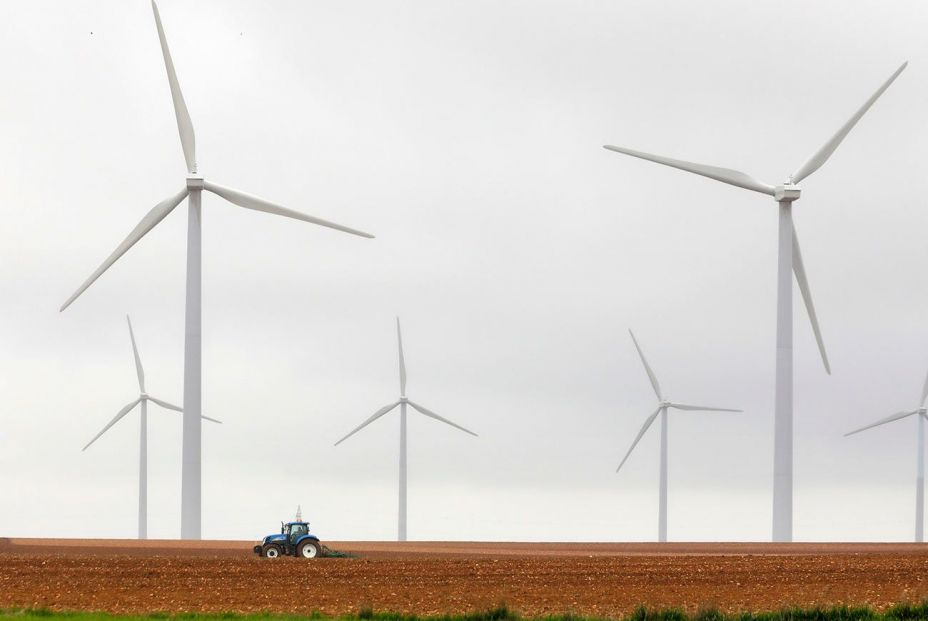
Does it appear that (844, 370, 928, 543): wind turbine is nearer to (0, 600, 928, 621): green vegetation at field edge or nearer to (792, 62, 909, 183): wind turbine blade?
(792, 62, 909, 183): wind turbine blade

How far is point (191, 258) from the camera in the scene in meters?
67.6

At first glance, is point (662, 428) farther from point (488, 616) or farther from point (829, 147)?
point (488, 616)

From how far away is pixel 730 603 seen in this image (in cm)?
3738

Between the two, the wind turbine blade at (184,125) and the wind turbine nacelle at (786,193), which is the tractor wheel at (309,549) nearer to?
the wind turbine blade at (184,125)

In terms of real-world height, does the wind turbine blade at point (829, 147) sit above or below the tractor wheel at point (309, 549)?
above

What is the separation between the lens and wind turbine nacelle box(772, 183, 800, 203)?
73.2 meters

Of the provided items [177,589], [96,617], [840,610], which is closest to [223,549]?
[177,589]

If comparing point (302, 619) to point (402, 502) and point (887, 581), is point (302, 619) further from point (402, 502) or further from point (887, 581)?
point (402, 502)

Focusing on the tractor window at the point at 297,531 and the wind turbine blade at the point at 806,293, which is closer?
the tractor window at the point at 297,531

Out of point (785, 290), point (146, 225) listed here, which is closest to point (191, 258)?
point (146, 225)

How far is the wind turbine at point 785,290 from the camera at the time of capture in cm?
6869

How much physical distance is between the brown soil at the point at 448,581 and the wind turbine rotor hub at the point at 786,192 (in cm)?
2152

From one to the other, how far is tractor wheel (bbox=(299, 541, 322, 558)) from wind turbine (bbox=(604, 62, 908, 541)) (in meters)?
24.4

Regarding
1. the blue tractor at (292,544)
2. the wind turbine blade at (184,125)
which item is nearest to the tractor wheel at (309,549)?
the blue tractor at (292,544)
